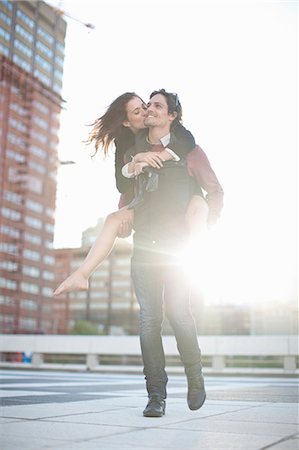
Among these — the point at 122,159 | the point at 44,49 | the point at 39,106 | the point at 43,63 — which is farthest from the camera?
the point at 39,106

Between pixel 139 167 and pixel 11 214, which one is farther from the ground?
pixel 11 214

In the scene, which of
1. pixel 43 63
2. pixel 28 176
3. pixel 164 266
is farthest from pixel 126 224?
pixel 43 63

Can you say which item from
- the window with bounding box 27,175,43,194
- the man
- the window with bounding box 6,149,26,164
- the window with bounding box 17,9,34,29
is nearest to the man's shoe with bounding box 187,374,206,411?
the man

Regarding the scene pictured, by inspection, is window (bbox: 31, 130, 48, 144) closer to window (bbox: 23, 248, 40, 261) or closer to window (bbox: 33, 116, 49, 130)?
window (bbox: 33, 116, 49, 130)

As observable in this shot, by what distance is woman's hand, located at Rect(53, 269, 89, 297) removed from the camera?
294 cm

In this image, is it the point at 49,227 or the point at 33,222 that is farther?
the point at 49,227

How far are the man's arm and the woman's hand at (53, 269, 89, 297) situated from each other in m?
0.72

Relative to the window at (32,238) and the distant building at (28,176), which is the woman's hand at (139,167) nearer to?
the distant building at (28,176)

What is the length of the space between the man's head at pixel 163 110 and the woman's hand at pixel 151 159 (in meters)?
0.19

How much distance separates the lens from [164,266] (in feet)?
10.5

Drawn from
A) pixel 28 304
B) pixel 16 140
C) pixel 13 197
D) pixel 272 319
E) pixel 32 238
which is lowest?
pixel 272 319

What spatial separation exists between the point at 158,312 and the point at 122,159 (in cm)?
87

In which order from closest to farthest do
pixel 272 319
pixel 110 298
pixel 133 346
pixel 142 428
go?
pixel 142 428 < pixel 133 346 < pixel 272 319 < pixel 110 298

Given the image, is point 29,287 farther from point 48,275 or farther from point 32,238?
point 32,238
